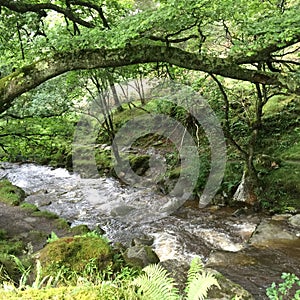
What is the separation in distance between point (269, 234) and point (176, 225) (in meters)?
2.63

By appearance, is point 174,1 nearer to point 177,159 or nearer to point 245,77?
point 245,77

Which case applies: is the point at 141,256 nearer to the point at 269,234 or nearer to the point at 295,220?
the point at 269,234

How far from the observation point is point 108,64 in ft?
16.4

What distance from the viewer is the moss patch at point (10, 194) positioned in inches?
474

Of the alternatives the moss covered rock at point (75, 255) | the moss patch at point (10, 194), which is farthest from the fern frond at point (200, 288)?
the moss patch at point (10, 194)

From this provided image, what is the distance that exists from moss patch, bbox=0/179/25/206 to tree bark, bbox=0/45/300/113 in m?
8.01

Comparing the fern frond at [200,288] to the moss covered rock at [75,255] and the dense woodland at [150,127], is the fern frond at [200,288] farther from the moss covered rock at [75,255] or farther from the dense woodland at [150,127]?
the moss covered rock at [75,255]

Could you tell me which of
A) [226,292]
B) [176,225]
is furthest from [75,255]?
[176,225]

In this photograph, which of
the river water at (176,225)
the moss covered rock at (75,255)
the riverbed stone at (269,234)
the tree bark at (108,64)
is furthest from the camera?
the riverbed stone at (269,234)

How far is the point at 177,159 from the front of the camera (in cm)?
1405

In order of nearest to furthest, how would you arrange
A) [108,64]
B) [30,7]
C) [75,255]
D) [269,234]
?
[75,255]
[108,64]
[30,7]
[269,234]

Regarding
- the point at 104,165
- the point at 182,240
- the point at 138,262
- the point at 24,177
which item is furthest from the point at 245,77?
the point at 24,177

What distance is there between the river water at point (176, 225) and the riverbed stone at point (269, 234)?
0.09 meters

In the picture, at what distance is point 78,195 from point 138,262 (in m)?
7.79
